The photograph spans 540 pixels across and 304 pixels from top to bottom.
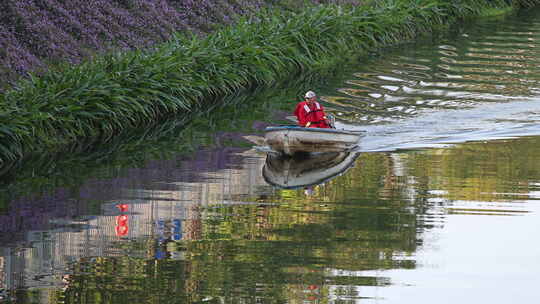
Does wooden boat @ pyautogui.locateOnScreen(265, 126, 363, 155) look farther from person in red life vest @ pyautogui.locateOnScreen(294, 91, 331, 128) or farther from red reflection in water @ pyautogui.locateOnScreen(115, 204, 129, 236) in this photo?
red reflection in water @ pyautogui.locateOnScreen(115, 204, 129, 236)

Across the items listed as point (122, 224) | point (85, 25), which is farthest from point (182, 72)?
point (122, 224)

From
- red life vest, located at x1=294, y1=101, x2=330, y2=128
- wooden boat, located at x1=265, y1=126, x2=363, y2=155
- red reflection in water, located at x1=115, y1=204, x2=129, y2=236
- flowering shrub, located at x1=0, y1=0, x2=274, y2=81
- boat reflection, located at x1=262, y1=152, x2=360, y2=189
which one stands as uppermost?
flowering shrub, located at x1=0, y1=0, x2=274, y2=81

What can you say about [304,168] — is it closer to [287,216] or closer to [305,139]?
[305,139]

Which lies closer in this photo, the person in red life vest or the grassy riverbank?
the grassy riverbank

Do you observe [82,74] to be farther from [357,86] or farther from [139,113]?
[357,86]

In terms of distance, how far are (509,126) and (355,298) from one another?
14631 millimetres

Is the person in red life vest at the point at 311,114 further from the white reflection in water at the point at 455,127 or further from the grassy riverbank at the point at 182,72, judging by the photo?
the grassy riverbank at the point at 182,72

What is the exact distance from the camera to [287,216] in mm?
15500

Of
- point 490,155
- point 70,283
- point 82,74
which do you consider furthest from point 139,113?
point 70,283

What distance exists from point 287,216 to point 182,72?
10603 mm

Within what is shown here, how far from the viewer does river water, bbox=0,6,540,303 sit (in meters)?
11.9

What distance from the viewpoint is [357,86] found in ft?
99.2

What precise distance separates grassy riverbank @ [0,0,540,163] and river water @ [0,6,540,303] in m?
0.76

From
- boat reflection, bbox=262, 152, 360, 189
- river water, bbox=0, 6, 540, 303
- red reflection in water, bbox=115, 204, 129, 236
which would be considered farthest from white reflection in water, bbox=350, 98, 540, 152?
red reflection in water, bbox=115, 204, 129, 236
